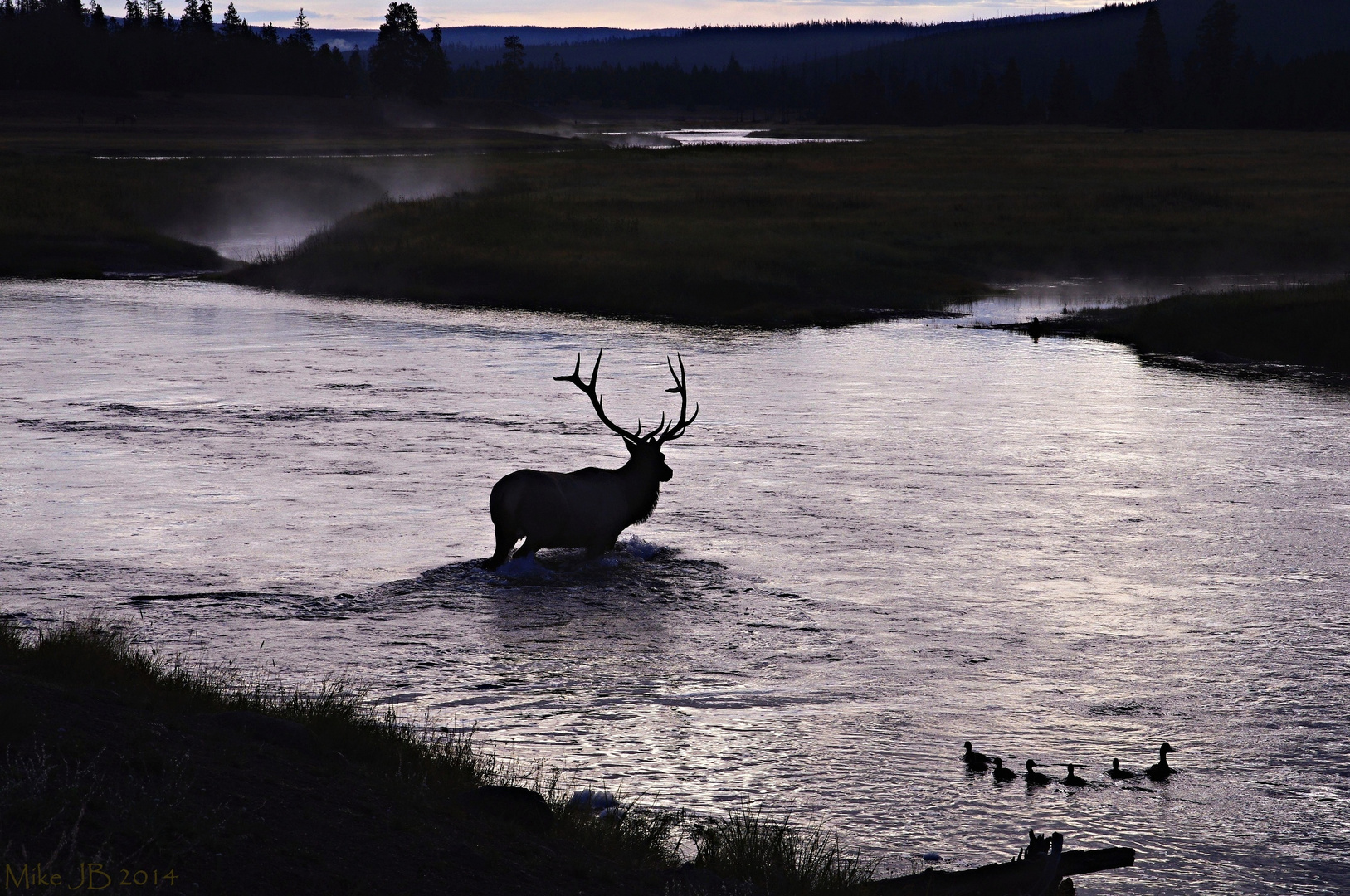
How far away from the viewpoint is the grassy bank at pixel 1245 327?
31.5 meters

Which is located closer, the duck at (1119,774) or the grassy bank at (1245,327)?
the duck at (1119,774)

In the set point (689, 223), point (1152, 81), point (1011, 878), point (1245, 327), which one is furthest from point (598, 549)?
point (1152, 81)

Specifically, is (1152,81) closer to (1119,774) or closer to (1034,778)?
(1119,774)

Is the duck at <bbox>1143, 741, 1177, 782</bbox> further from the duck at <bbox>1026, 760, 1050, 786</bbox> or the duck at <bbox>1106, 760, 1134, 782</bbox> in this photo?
the duck at <bbox>1026, 760, 1050, 786</bbox>

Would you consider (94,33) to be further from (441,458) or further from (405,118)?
(441,458)

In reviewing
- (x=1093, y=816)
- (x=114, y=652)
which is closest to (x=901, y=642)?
(x=1093, y=816)

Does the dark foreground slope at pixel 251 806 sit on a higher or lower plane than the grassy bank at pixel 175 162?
lower

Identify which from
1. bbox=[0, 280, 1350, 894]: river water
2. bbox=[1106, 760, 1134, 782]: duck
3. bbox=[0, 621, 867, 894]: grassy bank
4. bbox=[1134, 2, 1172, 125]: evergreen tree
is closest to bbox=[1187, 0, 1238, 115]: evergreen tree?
bbox=[1134, 2, 1172, 125]: evergreen tree

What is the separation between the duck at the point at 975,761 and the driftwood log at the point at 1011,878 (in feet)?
6.50

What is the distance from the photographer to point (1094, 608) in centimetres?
1323

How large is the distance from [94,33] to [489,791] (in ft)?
533

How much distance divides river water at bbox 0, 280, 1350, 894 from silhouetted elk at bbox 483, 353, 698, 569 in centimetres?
32

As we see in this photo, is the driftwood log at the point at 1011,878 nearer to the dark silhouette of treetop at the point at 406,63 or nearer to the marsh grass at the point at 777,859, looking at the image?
the marsh grass at the point at 777,859

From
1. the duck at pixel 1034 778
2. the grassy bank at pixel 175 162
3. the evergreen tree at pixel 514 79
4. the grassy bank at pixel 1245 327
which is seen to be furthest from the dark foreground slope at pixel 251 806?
the evergreen tree at pixel 514 79
